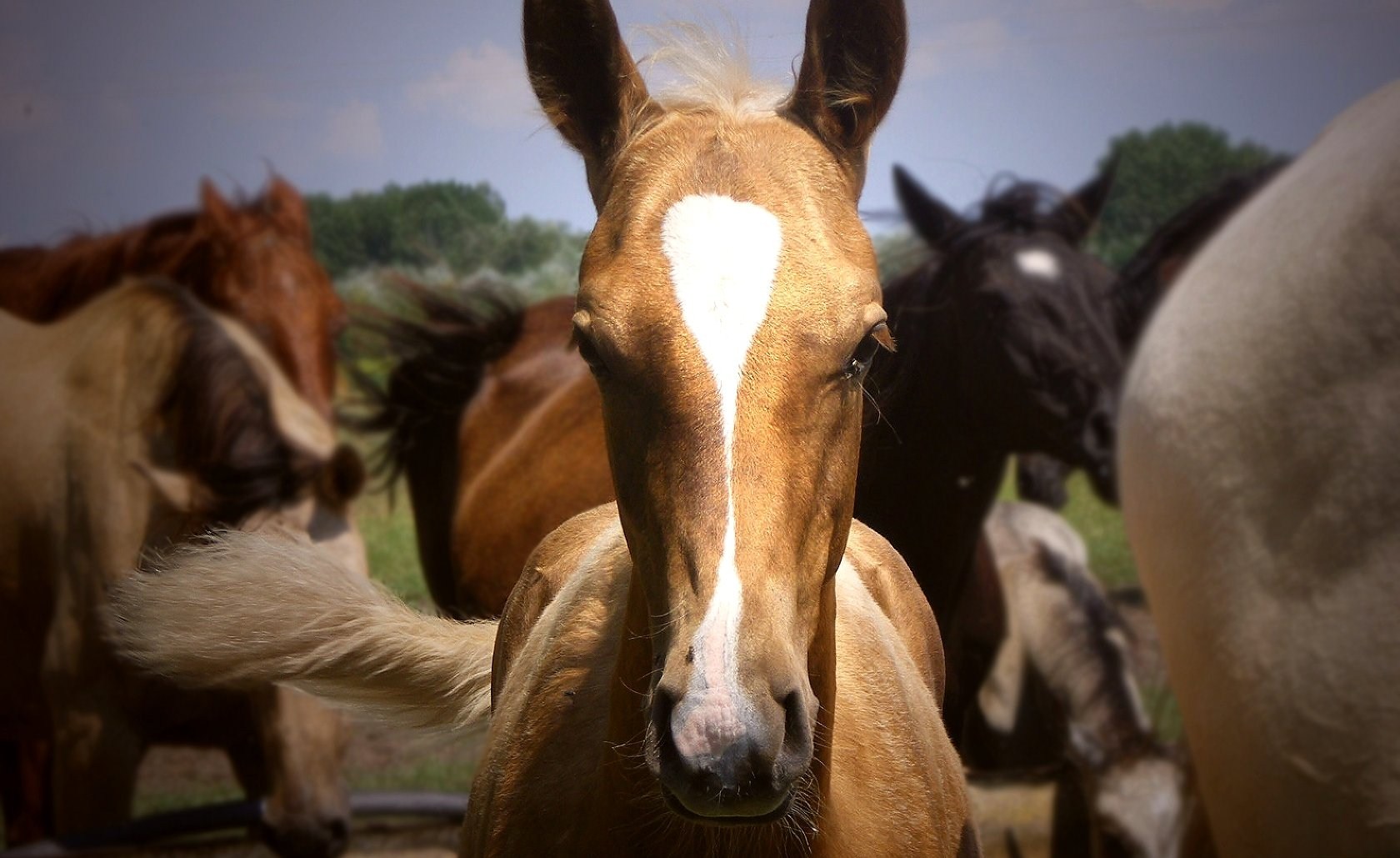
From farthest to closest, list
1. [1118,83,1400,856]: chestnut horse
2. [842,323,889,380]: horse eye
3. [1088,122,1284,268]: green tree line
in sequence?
[1088,122,1284,268]: green tree line → [1118,83,1400,856]: chestnut horse → [842,323,889,380]: horse eye

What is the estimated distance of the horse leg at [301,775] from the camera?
2578 mm

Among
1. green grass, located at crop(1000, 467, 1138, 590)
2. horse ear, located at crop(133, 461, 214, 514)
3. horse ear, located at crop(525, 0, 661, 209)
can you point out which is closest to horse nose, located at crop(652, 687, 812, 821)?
horse ear, located at crop(525, 0, 661, 209)

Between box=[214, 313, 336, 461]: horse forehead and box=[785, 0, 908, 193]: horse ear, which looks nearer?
box=[785, 0, 908, 193]: horse ear

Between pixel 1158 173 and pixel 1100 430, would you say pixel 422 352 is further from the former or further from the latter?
pixel 1158 173

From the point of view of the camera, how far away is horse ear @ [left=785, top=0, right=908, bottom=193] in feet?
4.17

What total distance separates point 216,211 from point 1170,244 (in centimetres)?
270

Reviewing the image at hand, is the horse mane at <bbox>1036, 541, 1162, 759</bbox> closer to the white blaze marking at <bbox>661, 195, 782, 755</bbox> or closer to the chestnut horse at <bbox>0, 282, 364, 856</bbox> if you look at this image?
the chestnut horse at <bbox>0, 282, 364, 856</bbox>

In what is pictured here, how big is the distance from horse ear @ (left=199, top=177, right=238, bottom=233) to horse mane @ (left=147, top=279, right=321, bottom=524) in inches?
20.7

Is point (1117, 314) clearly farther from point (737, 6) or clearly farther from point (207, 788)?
point (207, 788)

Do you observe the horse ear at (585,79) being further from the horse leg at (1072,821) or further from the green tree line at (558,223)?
the horse leg at (1072,821)

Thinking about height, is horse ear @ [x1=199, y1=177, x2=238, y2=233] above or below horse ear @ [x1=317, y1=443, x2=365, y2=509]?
above

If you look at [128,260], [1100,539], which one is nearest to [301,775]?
[128,260]

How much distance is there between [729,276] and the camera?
3.52ft

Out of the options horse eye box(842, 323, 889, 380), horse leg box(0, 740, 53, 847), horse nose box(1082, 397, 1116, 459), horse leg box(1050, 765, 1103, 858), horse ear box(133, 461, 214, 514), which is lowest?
horse leg box(0, 740, 53, 847)
